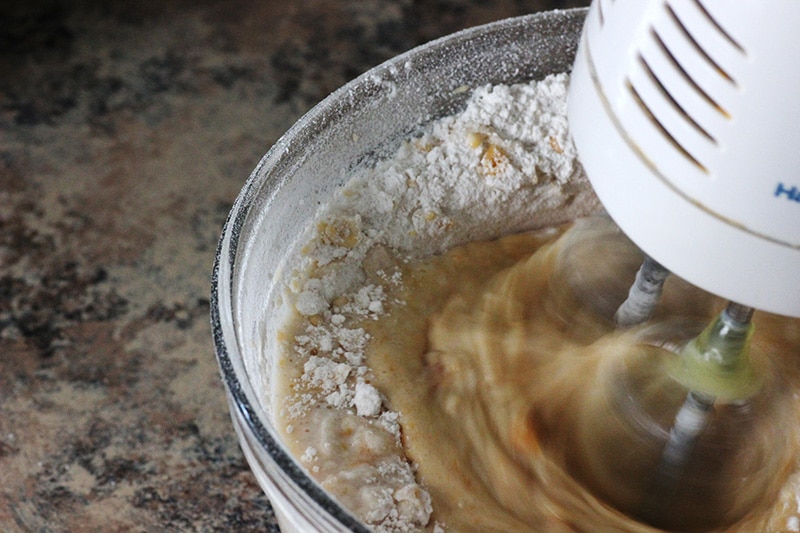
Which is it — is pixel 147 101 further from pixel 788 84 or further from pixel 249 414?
pixel 788 84

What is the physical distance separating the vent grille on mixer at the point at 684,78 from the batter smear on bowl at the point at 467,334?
10.5 inches

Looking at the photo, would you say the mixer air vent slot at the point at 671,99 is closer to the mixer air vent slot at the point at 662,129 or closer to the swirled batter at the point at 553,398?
the mixer air vent slot at the point at 662,129

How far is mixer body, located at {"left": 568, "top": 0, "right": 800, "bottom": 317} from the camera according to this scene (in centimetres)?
38

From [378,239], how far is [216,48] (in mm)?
569

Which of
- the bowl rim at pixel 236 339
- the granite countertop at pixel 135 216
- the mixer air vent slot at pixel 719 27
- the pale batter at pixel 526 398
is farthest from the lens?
the granite countertop at pixel 135 216

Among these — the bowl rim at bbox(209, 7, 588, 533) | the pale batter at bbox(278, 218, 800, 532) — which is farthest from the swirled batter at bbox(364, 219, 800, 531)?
the bowl rim at bbox(209, 7, 588, 533)

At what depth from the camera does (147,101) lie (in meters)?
1.12

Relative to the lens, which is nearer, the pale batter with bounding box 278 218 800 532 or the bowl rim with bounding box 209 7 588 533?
the bowl rim with bounding box 209 7 588 533

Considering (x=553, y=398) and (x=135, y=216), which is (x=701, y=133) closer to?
(x=553, y=398)

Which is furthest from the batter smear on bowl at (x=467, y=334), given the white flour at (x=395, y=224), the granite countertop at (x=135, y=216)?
the granite countertop at (x=135, y=216)

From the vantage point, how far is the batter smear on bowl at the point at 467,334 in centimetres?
60

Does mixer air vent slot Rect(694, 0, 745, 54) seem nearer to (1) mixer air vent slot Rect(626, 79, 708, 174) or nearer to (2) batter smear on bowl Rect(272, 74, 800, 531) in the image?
(1) mixer air vent slot Rect(626, 79, 708, 174)

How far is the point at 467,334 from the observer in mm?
666

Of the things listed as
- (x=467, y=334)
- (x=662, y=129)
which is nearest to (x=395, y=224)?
(x=467, y=334)
